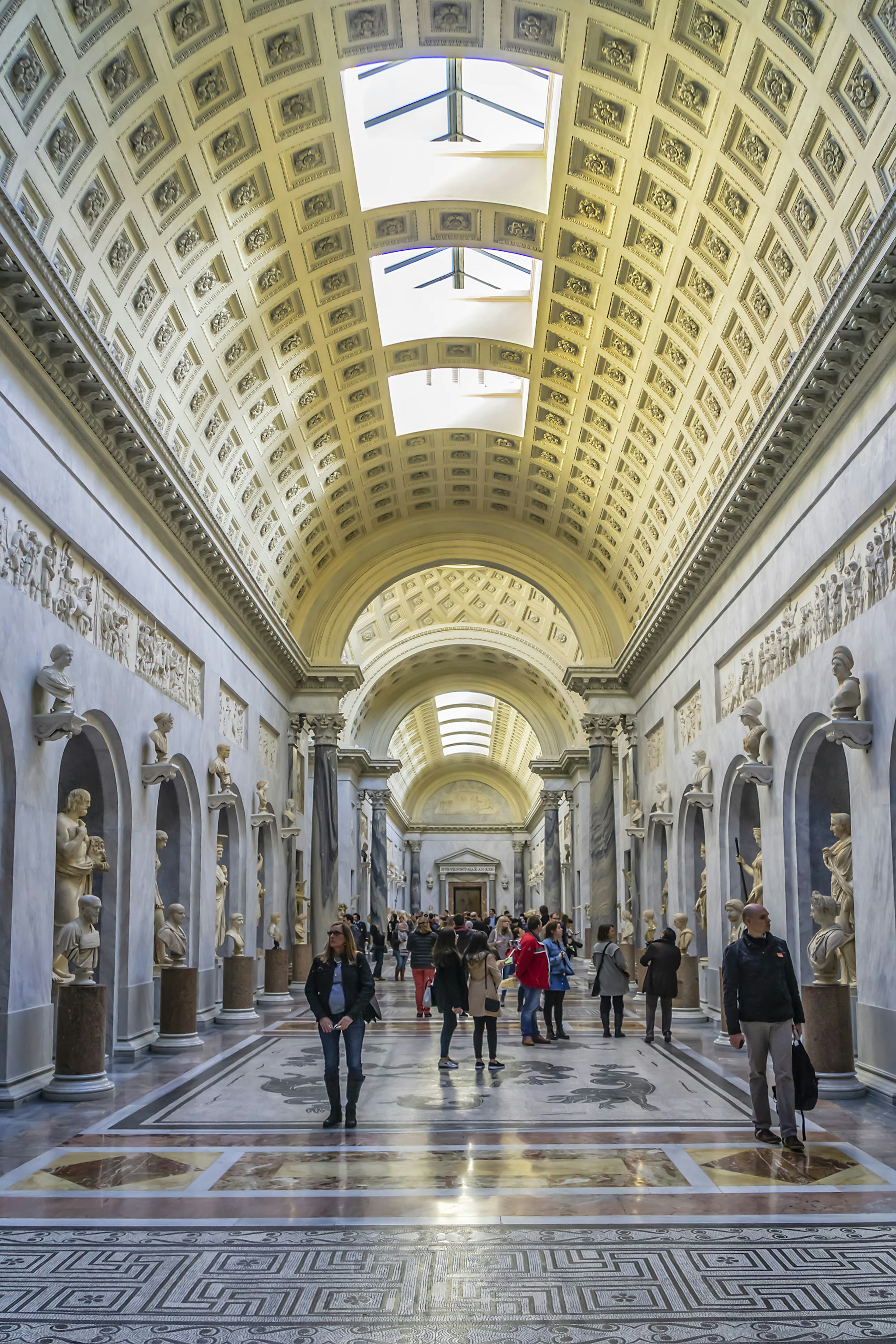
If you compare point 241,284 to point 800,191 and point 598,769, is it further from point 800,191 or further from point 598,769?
point 598,769

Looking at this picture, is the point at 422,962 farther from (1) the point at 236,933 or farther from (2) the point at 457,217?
(2) the point at 457,217

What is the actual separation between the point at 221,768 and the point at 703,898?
30.7 ft

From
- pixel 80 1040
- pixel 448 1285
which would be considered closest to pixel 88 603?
pixel 80 1040

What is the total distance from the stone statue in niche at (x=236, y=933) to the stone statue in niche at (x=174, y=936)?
3587 millimetres

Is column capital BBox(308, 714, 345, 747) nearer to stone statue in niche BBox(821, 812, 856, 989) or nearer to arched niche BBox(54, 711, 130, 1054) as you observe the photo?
arched niche BBox(54, 711, 130, 1054)

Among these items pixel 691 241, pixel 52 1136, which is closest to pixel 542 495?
pixel 691 241

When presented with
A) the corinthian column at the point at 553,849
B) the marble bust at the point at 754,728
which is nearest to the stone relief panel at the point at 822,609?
the marble bust at the point at 754,728

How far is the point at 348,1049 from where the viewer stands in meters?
9.55

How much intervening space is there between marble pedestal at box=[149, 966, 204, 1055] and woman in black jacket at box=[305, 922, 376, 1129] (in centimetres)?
580

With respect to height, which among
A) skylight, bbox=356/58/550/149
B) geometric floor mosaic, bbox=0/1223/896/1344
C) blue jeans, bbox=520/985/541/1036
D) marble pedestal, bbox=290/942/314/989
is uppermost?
skylight, bbox=356/58/550/149

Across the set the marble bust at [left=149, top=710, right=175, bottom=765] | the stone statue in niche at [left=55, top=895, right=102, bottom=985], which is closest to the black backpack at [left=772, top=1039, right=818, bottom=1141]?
the stone statue in niche at [left=55, top=895, right=102, bottom=985]

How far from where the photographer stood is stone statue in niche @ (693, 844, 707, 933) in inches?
803

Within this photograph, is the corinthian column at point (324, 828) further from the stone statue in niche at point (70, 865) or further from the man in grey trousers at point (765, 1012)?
→ the man in grey trousers at point (765, 1012)

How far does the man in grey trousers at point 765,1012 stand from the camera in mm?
8469
